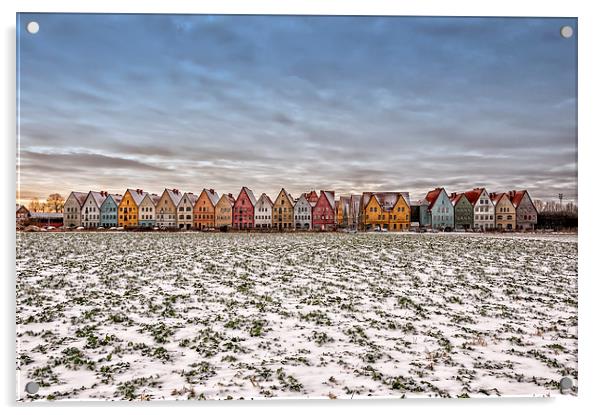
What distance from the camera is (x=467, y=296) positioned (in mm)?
3281

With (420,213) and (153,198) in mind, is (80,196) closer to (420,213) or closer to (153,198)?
(153,198)

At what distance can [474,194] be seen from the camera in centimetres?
324

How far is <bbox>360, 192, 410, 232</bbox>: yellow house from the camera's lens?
3.23 metres

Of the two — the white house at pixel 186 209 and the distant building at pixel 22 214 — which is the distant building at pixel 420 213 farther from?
the distant building at pixel 22 214

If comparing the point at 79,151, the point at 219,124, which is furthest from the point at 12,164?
the point at 219,124

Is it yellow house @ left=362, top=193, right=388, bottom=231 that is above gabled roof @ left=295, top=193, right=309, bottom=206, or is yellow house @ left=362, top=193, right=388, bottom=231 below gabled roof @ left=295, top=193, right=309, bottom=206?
below

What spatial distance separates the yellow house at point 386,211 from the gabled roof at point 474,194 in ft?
1.55

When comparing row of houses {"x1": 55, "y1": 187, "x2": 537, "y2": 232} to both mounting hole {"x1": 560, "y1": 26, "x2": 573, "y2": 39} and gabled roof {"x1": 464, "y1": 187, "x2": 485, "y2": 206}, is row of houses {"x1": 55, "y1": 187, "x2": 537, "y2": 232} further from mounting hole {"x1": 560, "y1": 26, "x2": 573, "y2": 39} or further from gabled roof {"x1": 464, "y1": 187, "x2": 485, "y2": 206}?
mounting hole {"x1": 560, "y1": 26, "x2": 573, "y2": 39}

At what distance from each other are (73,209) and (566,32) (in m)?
3.99

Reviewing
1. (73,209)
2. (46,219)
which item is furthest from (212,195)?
(46,219)

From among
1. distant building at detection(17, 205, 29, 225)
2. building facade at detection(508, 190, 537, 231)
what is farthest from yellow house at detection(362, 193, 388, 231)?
distant building at detection(17, 205, 29, 225)

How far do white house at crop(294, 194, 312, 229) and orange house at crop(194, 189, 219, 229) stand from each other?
25.1 inches

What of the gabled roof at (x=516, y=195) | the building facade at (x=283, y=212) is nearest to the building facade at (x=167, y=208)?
the building facade at (x=283, y=212)

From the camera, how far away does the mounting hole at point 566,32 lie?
3.21 meters
